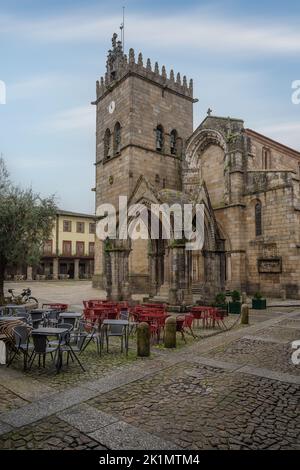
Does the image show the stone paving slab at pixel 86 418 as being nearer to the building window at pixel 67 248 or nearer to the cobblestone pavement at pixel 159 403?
the cobblestone pavement at pixel 159 403

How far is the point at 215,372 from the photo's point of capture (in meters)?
6.30

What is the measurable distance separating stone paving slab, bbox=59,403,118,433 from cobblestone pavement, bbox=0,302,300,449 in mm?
13

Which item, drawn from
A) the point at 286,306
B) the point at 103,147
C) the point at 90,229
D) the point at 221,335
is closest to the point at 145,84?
the point at 103,147

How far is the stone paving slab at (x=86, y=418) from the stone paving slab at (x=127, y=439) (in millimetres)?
122

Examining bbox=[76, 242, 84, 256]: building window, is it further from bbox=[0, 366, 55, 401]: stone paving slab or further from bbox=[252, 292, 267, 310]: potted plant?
bbox=[0, 366, 55, 401]: stone paving slab

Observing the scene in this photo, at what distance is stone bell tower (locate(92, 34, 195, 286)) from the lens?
24047mm

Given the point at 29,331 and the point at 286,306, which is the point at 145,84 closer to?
the point at 286,306

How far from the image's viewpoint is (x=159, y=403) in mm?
4871

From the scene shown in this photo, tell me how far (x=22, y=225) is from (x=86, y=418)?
404 inches

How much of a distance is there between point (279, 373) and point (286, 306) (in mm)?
10534

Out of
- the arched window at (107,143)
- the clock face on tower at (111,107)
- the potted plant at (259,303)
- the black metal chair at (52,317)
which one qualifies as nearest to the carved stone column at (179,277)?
the potted plant at (259,303)

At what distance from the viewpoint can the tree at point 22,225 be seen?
13.0 meters

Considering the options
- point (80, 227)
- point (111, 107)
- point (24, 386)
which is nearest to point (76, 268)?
point (80, 227)
